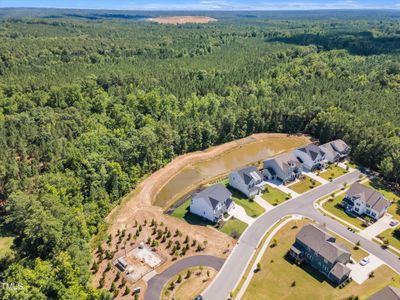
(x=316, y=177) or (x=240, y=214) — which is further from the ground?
(x=316, y=177)

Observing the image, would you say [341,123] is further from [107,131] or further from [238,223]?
[107,131]

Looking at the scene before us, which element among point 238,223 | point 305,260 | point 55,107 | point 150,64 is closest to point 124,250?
point 238,223

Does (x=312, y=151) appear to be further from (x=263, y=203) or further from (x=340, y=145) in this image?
(x=263, y=203)

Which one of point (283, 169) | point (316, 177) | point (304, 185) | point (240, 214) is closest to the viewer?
point (240, 214)

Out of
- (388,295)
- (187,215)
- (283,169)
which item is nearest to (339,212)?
(283,169)

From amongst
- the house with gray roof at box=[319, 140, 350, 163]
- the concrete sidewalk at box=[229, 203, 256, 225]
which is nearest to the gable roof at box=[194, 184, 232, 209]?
the concrete sidewalk at box=[229, 203, 256, 225]

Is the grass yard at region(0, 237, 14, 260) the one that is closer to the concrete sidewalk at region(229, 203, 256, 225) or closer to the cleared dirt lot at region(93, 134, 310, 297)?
the cleared dirt lot at region(93, 134, 310, 297)

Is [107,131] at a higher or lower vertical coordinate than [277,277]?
higher
